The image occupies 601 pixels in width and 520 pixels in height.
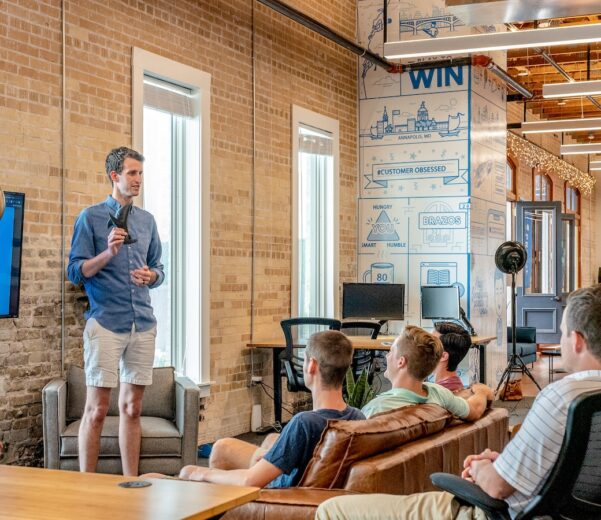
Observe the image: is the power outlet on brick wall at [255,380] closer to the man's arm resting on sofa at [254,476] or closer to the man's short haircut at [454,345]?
the man's short haircut at [454,345]

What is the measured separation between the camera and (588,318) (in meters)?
2.83

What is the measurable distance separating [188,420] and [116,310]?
2.98ft

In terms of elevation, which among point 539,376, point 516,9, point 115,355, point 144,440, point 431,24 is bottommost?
point 539,376

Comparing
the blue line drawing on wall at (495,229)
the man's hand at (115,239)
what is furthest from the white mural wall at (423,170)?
the man's hand at (115,239)

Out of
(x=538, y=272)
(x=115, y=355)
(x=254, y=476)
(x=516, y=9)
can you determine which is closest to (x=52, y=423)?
(x=115, y=355)

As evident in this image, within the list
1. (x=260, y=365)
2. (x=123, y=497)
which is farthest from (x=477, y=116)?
(x=123, y=497)

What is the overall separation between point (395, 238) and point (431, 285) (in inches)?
27.0

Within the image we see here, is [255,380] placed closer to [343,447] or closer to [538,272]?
[343,447]

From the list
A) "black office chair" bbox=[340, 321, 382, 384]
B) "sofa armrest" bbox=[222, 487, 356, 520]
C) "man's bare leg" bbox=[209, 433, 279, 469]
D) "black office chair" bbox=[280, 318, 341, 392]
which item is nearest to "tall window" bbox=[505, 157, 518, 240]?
"black office chair" bbox=[340, 321, 382, 384]

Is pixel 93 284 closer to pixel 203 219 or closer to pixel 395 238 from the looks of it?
pixel 203 219

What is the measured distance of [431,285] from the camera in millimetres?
10156

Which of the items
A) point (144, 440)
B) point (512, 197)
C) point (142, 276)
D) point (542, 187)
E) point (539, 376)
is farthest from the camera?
point (542, 187)

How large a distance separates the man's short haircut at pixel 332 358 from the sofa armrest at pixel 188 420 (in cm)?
241

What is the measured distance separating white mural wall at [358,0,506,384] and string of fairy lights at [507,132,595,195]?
6.02 meters
